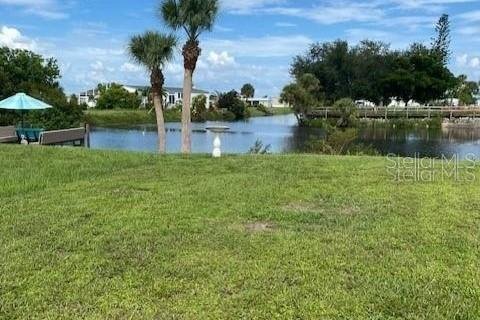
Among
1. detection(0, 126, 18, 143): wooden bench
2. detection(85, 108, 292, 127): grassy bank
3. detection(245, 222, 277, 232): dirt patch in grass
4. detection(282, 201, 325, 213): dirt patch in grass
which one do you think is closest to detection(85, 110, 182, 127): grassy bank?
detection(85, 108, 292, 127): grassy bank

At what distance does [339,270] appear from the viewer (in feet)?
14.4

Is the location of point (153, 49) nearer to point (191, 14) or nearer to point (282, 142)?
point (191, 14)

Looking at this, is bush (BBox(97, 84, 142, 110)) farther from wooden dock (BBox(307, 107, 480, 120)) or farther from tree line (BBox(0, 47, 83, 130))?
wooden dock (BBox(307, 107, 480, 120))

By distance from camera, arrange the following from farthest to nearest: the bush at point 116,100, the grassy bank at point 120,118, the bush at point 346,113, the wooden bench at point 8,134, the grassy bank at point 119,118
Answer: the bush at point 116,100, the grassy bank at point 119,118, the grassy bank at point 120,118, the bush at point 346,113, the wooden bench at point 8,134

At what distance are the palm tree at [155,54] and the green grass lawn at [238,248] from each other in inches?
560

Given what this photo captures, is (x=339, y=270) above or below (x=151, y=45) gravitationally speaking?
below

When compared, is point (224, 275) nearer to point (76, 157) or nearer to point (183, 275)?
point (183, 275)

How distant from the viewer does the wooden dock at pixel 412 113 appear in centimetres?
6788

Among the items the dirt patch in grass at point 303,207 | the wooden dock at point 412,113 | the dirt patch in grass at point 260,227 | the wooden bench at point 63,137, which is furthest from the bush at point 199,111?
the dirt patch in grass at point 260,227

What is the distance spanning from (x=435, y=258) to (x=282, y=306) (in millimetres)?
1718

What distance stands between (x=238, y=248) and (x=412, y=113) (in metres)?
68.0

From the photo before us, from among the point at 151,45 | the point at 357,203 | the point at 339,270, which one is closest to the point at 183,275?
the point at 339,270

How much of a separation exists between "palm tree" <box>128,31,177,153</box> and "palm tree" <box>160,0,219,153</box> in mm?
1105

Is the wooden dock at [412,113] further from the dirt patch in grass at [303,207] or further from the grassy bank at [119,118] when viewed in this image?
the dirt patch in grass at [303,207]
